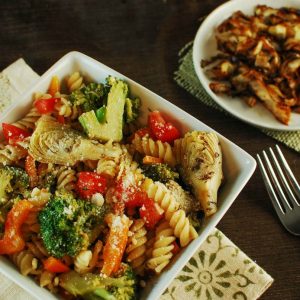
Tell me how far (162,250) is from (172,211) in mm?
A: 145

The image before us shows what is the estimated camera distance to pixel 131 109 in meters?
2.03

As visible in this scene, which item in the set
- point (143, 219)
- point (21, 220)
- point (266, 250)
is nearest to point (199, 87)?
point (266, 250)

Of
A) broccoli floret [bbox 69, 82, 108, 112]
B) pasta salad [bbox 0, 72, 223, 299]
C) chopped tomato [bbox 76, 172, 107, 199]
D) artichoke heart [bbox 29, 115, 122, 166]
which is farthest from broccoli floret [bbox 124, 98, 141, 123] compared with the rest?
chopped tomato [bbox 76, 172, 107, 199]

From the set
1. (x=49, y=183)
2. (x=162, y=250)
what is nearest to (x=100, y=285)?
(x=162, y=250)

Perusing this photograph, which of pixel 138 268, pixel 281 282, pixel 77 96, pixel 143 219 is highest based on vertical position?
pixel 77 96

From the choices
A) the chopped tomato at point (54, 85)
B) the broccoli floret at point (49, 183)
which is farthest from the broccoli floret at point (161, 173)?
the chopped tomato at point (54, 85)

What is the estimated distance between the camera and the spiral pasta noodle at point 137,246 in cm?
173

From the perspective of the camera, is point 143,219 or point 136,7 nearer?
point 143,219

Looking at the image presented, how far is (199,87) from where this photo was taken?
269 centimetres

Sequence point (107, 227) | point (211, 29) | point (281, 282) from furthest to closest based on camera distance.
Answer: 1. point (211, 29)
2. point (281, 282)
3. point (107, 227)

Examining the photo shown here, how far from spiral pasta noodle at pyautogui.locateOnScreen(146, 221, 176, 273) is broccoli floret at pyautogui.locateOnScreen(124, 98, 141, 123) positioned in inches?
20.6

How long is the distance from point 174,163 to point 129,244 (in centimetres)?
39

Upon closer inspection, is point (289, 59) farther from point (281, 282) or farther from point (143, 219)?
point (143, 219)

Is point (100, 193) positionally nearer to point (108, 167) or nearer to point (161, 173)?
point (108, 167)
